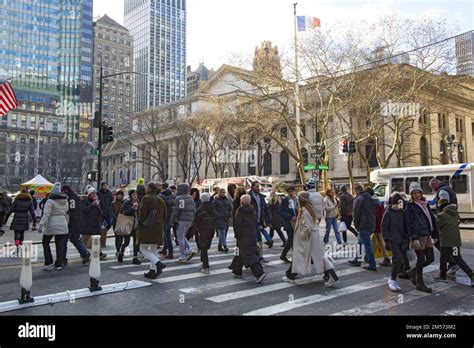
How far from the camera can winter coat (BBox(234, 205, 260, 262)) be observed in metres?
8.06

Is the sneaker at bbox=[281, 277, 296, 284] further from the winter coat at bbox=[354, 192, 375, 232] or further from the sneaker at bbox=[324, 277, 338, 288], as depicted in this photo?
the winter coat at bbox=[354, 192, 375, 232]

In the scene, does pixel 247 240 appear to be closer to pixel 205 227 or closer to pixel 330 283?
pixel 205 227

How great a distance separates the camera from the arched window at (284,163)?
62675 millimetres

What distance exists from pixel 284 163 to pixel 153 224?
5567cm

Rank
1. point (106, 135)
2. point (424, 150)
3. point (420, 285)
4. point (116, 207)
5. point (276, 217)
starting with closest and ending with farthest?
point (420, 285) < point (276, 217) < point (116, 207) < point (106, 135) < point (424, 150)

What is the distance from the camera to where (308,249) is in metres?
7.70

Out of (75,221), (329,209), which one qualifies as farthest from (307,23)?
(75,221)

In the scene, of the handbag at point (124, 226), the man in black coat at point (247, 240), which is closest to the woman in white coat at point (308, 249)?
the man in black coat at point (247, 240)

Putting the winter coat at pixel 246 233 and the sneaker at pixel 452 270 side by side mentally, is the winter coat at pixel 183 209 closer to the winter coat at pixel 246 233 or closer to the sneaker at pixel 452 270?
the winter coat at pixel 246 233

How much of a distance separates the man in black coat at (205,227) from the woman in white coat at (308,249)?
Result: 2.00 metres

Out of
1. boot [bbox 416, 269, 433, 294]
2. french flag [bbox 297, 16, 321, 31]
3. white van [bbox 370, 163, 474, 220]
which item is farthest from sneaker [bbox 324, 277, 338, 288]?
french flag [bbox 297, 16, 321, 31]

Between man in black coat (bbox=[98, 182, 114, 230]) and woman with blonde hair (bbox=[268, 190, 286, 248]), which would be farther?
man in black coat (bbox=[98, 182, 114, 230])

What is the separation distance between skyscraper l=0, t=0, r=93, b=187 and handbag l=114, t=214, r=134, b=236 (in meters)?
103
